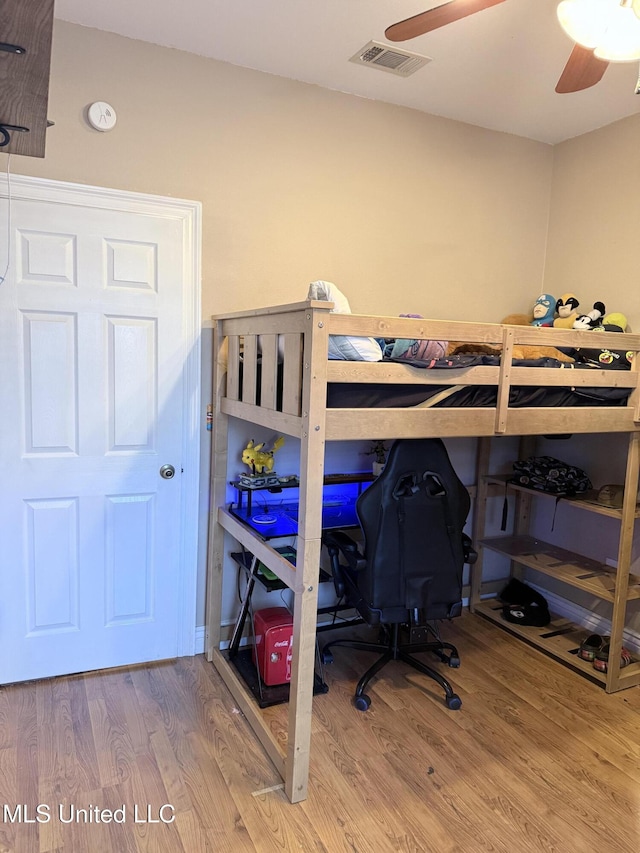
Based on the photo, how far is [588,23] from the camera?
165 cm

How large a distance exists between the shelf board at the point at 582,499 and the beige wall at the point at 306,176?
949 millimetres

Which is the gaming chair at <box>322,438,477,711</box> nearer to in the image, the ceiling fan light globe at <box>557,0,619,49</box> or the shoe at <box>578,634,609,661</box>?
the shoe at <box>578,634,609,661</box>

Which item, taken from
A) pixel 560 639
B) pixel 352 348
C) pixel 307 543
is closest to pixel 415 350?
pixel 352 348

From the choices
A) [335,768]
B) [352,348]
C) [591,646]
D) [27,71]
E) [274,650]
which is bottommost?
[335,768]

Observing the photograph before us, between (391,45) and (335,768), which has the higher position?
(391,45)

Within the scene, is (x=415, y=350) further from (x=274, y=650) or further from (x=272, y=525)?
(x=274, y=650)

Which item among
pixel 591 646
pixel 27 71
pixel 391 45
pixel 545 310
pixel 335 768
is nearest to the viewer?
pixel 27 71

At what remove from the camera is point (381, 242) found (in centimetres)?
312

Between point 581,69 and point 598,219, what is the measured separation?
1552mm

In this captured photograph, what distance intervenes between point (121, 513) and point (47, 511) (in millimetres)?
303

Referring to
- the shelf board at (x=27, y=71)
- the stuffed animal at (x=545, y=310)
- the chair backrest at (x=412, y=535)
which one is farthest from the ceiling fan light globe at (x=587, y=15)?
the stuffed animal at (x=545, y=310)

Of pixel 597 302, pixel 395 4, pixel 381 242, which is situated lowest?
pixel 597 302

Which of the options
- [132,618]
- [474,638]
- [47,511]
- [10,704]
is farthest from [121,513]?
[474,638]

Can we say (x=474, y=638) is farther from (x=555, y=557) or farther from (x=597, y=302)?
(x=597, y=302)
